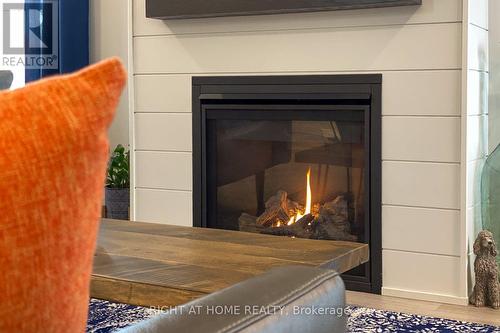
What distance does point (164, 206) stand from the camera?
387 cm

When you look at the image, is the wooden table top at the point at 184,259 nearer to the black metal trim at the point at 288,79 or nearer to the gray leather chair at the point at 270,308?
the gray leather chair at the point at 270,308

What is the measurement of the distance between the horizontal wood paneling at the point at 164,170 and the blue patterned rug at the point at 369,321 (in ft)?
2.77

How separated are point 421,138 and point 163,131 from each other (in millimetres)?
1248

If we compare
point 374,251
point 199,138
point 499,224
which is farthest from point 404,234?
point 199,138

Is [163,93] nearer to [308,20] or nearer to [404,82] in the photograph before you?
[308,20]

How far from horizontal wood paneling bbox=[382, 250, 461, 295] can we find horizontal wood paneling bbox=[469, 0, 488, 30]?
94cm

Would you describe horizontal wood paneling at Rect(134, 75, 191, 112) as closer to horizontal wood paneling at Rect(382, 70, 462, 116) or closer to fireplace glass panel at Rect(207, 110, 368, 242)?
fireplace glass panel at Rect(207, 110, 368, 242)

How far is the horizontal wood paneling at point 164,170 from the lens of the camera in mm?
3783

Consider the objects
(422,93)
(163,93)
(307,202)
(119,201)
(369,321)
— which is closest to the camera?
(369,321)

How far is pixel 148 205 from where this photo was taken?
3926 mm

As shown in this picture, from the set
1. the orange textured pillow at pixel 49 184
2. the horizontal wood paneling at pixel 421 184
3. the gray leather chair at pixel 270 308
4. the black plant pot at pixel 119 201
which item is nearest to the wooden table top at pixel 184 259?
the gray leather chair at pixel 270 308

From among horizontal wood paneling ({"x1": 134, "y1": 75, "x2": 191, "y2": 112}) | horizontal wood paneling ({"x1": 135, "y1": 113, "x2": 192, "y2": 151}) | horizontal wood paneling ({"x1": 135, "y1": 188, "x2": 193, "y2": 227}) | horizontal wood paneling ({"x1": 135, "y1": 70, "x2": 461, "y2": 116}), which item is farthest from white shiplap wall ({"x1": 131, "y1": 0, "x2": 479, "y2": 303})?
horizontal wood paneling ({"x1": 135, "y1": 188, "x2": 193, "y2": 227})

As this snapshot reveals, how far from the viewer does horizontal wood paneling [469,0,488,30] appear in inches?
123

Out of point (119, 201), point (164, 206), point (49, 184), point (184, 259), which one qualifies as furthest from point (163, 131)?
point (49, 184)
